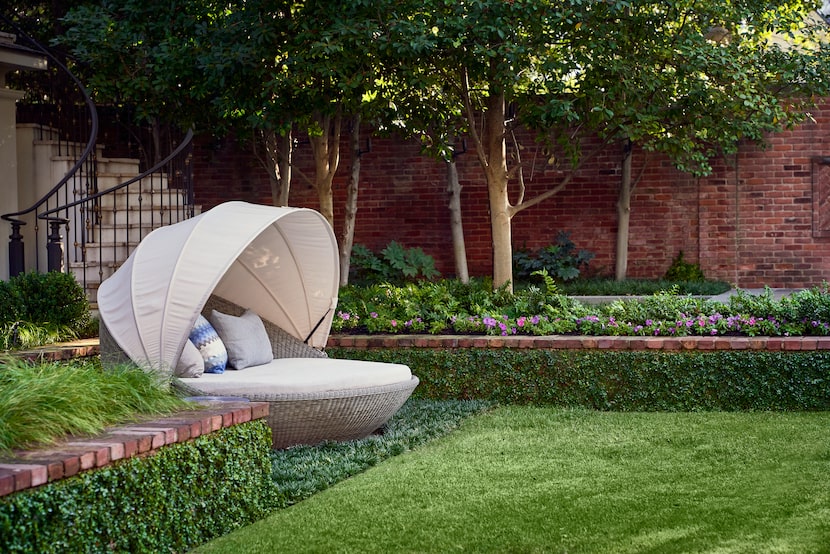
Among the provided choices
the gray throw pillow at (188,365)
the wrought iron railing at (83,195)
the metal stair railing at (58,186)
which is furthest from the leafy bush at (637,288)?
the gray throw pillow at (188,365)

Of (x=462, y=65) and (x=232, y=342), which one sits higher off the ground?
(x=462, y=65)

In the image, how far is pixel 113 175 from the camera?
10742 millimetres

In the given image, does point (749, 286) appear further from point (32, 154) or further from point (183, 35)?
point (32, 154)

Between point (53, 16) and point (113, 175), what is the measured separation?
3.80 m

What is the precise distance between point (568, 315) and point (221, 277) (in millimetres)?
3294

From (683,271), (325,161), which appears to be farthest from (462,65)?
(683,271)

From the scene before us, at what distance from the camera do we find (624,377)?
25.4 ft

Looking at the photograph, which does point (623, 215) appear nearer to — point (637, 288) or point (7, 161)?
point (637, 288)

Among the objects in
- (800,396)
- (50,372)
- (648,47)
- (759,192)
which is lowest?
(800,396)

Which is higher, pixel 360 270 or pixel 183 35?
pixel 183 35

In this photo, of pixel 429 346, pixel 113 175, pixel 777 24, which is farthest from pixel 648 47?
pixel 113 175

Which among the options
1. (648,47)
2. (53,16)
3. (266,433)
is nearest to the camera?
(266,433)

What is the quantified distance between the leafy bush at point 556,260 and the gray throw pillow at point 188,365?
877 cm

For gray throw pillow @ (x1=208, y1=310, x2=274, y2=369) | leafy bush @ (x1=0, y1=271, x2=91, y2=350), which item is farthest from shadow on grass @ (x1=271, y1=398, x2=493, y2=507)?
leafy bush @ (x1=0, y1=271, x2=91, y2=350)
